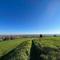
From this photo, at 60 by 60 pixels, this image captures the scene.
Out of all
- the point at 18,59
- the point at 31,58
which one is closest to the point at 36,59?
the point at 31,58

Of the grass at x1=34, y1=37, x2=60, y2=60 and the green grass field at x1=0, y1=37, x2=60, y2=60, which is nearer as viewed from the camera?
the grass at x1=34, y1=37, x2=60, y2=60

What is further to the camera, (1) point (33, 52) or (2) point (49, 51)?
(1) point (33, 52)

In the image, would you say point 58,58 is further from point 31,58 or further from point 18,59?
point 18,59

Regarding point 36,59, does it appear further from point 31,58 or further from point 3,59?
point 3,59

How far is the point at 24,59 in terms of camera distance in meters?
18.2

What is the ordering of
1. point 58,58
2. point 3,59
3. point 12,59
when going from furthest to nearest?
1. point 3,59
2. point 12,59
3. point 58,58

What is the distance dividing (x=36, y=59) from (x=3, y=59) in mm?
5661

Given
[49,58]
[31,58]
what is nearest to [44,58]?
[49,58]

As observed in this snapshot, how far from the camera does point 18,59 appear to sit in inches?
725

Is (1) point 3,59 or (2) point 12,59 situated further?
(1) point 3,59

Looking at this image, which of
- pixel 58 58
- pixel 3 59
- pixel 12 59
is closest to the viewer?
pixel 58 58

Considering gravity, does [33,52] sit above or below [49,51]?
below

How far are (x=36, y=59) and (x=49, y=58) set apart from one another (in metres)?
1.79

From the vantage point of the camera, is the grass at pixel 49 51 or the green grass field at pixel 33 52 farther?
the green grass field at pixel 33 52
